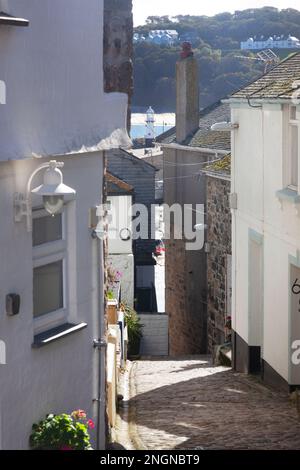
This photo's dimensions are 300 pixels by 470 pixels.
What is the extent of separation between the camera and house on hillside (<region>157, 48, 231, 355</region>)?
1149 inches

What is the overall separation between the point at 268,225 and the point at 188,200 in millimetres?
16912

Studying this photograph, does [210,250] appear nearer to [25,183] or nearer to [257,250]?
[257,250]

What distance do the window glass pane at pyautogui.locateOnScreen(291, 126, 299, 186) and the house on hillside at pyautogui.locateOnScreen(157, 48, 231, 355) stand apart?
39.2ft

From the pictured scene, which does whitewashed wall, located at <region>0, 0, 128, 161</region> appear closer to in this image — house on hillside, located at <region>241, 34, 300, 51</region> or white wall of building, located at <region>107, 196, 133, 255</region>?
white wall of building, located at <region>107, 196, 133, 255</region>

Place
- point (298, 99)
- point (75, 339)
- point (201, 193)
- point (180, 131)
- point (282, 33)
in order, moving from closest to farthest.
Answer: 1. point (75, 339)
2. point (298, 99)
3. point (201, 193)
4. point (180, 131)
5. point (282, 33)

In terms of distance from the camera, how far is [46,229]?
953cm

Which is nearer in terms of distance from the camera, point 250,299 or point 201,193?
point 250,299

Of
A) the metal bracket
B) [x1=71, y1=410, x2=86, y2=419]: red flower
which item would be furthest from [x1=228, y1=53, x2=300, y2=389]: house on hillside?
the metal bracket

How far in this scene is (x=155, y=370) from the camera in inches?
772

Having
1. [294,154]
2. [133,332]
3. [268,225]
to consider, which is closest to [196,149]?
[133,332]

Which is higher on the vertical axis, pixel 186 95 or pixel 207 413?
pixel 186 95

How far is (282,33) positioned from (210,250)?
40.6m

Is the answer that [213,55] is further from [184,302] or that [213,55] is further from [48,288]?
[48,288]

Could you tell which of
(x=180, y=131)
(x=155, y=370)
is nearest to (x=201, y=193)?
(x=180, y=131)
